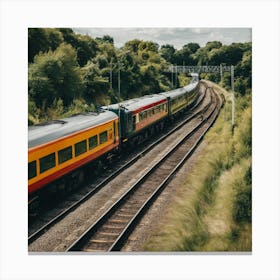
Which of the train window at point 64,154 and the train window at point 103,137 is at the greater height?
the train window at point 103,137

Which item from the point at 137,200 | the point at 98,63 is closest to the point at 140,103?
the point at 98,63

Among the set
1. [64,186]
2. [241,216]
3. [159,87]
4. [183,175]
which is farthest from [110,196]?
[159,87]

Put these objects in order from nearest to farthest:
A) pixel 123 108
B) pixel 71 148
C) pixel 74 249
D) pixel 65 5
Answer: pixel 74 249 < pixel 65 5 < pixel 71 148 < pixel 123 108

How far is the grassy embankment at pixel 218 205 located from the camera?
10.7m

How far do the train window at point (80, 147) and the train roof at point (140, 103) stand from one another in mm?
3359

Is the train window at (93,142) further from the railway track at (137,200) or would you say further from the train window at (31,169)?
the train window at (31,169)

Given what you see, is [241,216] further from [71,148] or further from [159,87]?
[159,87]

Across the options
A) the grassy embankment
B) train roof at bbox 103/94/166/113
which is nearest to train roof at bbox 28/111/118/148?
train roof at bbox 103/94/166/113

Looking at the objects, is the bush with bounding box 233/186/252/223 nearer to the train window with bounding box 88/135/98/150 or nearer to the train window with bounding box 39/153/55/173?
the train window with bounding box 39/153/55/173

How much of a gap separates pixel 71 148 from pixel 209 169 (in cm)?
378

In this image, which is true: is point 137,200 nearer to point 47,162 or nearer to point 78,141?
point 78,141

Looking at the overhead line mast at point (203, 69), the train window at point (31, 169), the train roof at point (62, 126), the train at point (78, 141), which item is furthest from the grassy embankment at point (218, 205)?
the train roof at point (62, 126)

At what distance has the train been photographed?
11.0 m
